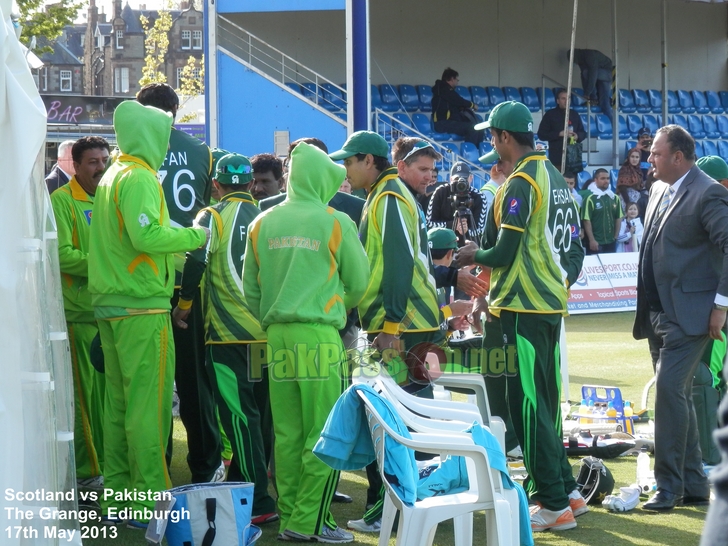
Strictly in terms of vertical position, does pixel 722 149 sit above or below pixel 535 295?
above

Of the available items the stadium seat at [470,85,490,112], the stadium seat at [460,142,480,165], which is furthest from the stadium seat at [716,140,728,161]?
the stadium seat at [460,142,480,165]

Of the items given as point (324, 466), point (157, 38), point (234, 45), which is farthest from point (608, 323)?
point (157, 38)

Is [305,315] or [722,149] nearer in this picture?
[305,315]

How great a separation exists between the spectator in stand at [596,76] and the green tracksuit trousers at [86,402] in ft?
59.1

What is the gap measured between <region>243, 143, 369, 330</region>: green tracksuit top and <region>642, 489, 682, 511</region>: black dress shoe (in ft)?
6.99

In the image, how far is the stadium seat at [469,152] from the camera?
20281 millimetres

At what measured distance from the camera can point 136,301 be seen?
5320 mm

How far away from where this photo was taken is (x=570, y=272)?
5762 millimetres

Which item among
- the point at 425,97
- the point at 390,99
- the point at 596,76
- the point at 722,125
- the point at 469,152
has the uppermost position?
the point at 596,76

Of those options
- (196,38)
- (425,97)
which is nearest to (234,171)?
(425,97)

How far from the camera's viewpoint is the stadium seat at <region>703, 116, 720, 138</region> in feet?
81.5

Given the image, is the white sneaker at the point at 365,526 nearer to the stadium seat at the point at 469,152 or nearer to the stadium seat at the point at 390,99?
the stadium seat at the point at 469,152

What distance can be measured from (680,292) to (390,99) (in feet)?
53.2

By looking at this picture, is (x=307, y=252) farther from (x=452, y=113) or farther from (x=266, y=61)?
(x=266, y=61)
